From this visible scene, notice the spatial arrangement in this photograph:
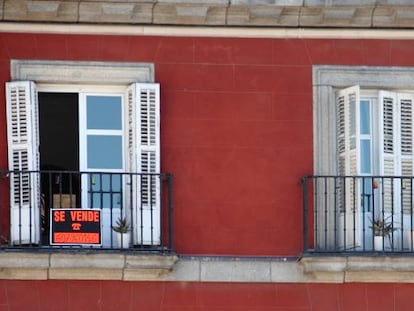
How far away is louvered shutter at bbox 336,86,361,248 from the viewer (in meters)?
19.8

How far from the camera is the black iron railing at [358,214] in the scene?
1980 centimetres

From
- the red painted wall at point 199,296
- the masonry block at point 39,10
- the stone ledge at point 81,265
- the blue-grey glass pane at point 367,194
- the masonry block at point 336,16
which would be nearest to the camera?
the stone ledge at point 81,265

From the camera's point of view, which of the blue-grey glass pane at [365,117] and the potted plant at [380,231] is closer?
the potted plant at [380,231]

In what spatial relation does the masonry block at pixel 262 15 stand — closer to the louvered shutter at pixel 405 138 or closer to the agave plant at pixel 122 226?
the louvered shutter at pixel 405 138

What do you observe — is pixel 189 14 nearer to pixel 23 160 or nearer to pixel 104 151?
pixel 104 151

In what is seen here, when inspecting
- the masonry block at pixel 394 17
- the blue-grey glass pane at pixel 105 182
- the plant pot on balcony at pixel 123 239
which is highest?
the masonry block at pixel 394 17

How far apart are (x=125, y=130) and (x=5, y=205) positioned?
A: 5.42 feet

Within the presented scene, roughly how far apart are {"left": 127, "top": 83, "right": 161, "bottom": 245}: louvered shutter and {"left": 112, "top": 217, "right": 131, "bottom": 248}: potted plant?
9 cm

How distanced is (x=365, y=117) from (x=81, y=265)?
3869mm

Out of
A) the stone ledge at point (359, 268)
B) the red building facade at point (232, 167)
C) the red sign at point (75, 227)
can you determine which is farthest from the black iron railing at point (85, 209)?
the stone ledge at point (359, 268)

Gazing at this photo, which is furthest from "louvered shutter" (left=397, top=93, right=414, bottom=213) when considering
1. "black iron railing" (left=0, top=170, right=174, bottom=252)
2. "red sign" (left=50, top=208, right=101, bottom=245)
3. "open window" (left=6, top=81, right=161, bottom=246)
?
"red sign" (left=50, top=208, right=101, bottom=245)

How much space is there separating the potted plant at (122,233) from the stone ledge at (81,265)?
0.33 m

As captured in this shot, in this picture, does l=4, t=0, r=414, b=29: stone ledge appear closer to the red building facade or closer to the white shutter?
the red building facade

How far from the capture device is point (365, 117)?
66.7 ft
